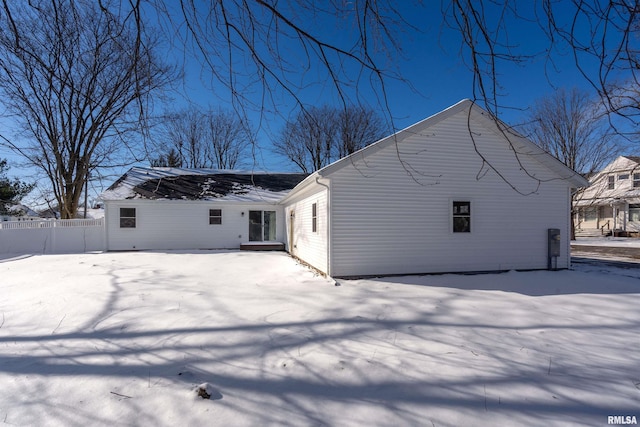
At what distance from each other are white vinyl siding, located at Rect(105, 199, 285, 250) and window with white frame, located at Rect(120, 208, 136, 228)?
16 cm

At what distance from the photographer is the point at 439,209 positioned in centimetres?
865

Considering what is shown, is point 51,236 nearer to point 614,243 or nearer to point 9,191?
point 9,191

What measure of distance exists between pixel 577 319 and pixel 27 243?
20106 mm

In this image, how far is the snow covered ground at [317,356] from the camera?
2.49 meters

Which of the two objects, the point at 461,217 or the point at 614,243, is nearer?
the point at 461,217

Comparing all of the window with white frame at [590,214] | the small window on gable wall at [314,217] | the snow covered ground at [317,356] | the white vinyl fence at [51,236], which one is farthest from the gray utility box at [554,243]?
the window with white frame at [590,214]

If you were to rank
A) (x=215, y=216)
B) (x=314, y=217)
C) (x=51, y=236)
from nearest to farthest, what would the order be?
(x=314, y=217)
(x=51, y=236)
(x=215, y=216)

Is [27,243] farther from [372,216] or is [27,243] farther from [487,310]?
[487,310]

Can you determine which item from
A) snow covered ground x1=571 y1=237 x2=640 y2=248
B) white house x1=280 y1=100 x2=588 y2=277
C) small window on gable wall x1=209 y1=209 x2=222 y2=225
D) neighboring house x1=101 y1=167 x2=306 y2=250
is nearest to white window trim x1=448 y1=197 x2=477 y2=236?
white house x1=280 y1=100 x2=588 y2=277

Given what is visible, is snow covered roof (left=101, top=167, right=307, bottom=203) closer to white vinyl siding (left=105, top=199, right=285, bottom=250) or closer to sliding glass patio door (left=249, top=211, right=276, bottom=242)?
white vinyl siding (left=105, top=199, right=285, bottom=250)

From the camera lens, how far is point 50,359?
3.33 m

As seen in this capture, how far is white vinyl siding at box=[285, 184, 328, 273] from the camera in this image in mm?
8562

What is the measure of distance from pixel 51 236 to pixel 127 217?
3.50 meters

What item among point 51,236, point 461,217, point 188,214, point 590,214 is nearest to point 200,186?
point 188,214
